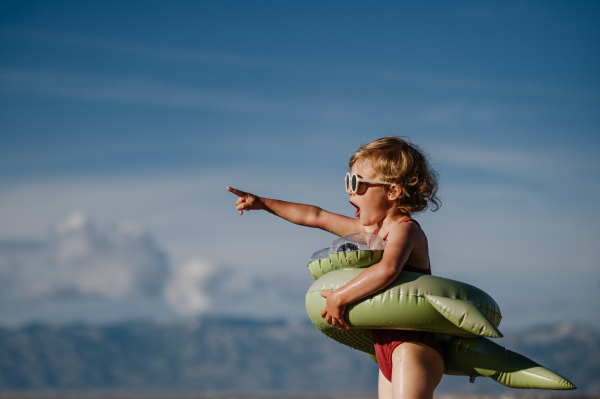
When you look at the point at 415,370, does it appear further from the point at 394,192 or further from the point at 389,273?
the point at 394,192

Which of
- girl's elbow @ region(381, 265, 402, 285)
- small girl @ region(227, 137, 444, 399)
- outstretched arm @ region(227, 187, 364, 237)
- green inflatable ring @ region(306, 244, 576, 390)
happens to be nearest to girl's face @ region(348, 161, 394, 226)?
small girl @ region(227, 137, 444, 399)

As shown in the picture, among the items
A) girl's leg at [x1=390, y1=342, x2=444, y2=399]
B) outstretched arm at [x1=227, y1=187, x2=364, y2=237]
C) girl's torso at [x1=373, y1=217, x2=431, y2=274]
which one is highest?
outstretched arm at [x1=227, y1=187, x2=364, y2=237]

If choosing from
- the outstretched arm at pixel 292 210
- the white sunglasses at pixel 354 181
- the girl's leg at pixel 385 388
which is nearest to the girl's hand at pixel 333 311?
the girl's leg at pixel 385 388

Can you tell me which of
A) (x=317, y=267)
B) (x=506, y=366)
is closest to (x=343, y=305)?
(x=317, y=267)

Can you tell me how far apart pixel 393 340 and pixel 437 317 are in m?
0.46

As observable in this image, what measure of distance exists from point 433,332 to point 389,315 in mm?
559

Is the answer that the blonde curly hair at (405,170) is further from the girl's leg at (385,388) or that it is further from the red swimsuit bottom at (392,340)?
the girl's leg at (385,388)

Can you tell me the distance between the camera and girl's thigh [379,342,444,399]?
467 centimetres

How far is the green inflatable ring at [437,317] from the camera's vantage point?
4633 millimetres

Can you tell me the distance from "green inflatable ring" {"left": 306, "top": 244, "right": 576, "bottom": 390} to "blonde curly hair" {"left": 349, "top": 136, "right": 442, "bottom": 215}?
2.08 feet

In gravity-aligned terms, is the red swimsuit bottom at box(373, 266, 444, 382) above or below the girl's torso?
below

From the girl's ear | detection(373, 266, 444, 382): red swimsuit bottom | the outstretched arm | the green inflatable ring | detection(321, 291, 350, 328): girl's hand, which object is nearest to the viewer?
the green inflatable ring

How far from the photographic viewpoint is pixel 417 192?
17.4ft

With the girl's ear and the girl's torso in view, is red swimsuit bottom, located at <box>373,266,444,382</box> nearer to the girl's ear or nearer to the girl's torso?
the girl's torso
